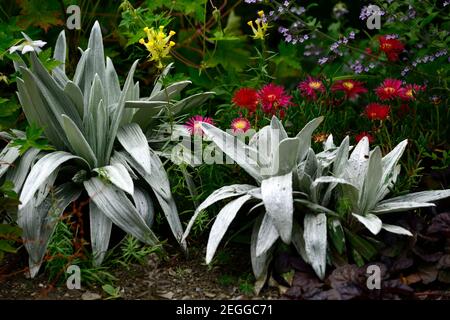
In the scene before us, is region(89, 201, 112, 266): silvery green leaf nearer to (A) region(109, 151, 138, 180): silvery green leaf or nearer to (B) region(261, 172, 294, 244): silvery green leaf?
(A) region(109, 151, 138, 180): silvery green leaf

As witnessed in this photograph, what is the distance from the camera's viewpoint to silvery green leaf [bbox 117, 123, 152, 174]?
9.97ft

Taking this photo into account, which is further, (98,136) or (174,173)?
(174,173)

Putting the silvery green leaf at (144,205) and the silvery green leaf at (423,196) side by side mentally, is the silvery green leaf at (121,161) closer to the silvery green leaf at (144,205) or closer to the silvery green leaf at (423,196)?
the silvery green leaf at (144,205)

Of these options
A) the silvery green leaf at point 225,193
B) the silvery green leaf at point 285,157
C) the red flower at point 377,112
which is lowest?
the silvery green leaf at point 225,193

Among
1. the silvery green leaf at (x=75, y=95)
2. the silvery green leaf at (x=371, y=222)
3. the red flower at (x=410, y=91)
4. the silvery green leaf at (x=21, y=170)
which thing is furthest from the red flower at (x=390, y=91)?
the silvery green leaf at (x=21, y=170)

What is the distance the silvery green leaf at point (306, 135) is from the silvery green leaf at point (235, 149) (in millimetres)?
200

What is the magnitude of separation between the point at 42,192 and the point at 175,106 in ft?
2.50

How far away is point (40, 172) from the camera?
9.38 feet

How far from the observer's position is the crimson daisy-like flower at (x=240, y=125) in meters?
3.20

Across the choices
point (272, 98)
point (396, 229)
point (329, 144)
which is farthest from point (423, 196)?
point (272, 98)
